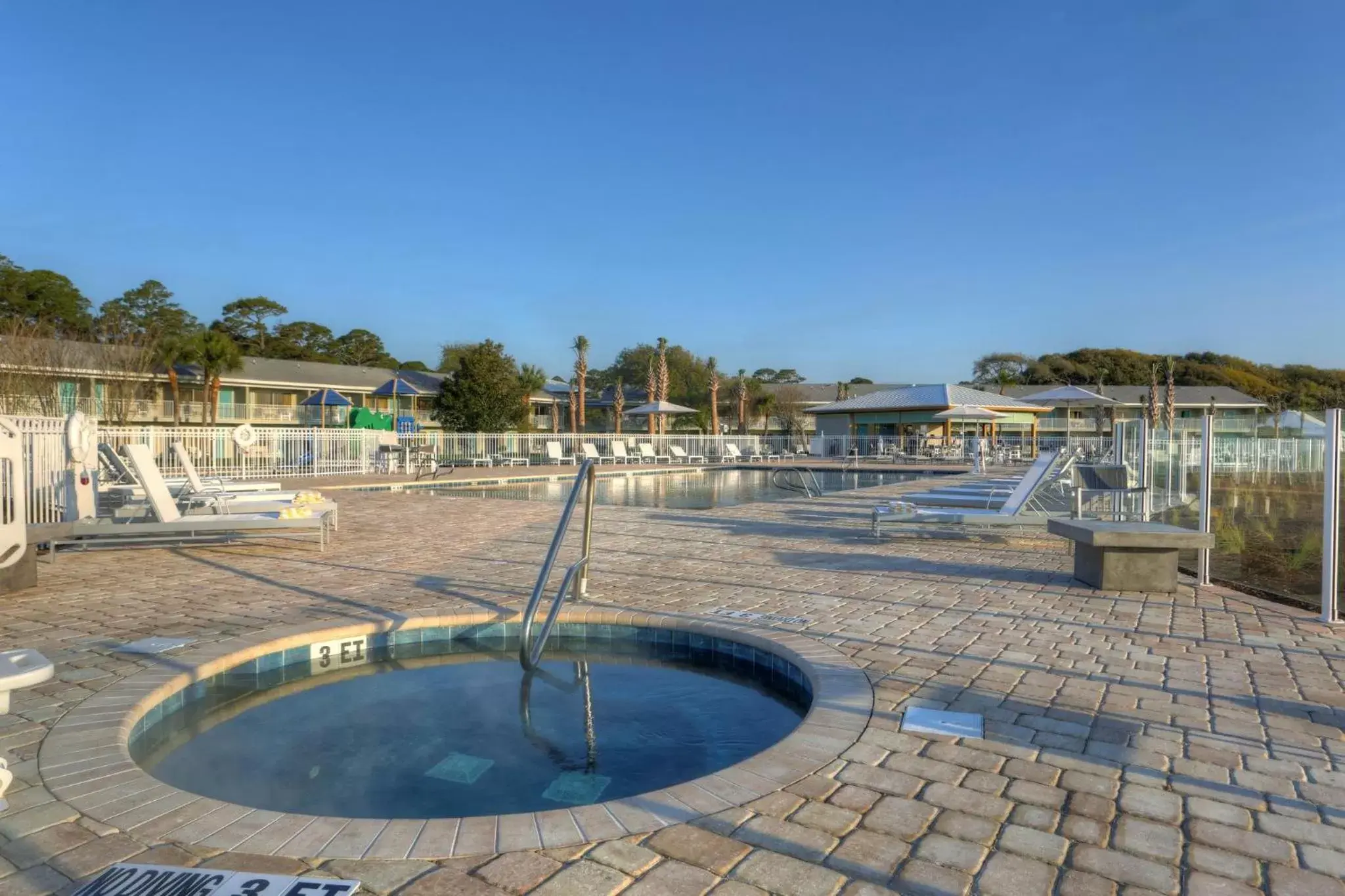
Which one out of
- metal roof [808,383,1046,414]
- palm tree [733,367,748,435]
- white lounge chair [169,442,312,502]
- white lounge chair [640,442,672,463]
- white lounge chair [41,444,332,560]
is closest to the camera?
white lounge chair [41,444,332,560]

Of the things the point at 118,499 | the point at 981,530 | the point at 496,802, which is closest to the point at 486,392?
the point at 118,499

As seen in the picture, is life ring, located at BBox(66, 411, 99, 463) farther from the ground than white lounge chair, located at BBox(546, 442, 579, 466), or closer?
farther from the ground

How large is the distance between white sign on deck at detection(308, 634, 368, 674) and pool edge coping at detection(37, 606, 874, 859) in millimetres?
842

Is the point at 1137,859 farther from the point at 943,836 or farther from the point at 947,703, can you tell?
the point at 947,703

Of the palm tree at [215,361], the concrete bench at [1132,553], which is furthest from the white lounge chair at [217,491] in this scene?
the palm tree at [215,361]

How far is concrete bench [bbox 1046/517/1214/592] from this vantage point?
19.7ft

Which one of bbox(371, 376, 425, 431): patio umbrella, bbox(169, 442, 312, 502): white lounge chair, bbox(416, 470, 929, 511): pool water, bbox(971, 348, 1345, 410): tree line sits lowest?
bbox(416, 470, 929, 511): pool water

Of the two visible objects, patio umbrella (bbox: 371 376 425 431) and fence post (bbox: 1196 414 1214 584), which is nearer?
fence post (bbox: 1196 414 1214 584)

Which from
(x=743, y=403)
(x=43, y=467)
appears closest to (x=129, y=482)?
(x=43, y=467)

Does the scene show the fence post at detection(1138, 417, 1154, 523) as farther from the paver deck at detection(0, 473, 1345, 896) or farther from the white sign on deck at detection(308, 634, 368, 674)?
the white sign on deck at detection(308, 634, 368, 674)

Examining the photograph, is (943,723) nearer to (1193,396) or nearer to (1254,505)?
(1254,505)

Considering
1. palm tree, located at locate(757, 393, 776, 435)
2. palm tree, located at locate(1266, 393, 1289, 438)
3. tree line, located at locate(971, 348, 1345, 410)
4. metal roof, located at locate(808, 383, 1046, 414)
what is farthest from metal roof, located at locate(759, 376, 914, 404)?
palm tree, located at locate(1266, 393, 1289, 438)

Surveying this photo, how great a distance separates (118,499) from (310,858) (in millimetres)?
9458

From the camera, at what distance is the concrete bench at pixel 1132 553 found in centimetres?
601
